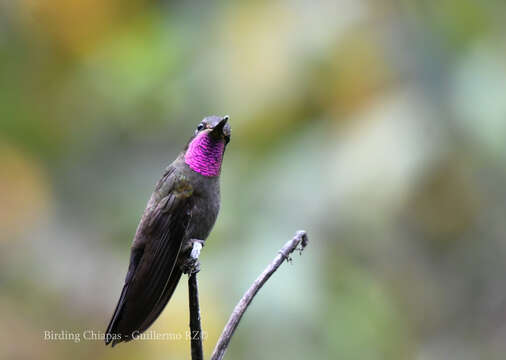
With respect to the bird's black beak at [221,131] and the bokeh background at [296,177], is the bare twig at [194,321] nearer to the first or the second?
the bird's black beak at [221,131]

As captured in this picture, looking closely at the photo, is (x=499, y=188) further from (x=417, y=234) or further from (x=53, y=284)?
(x=53, y=284)

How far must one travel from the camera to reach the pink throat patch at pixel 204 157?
260cm

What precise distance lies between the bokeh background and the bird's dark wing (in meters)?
1.98

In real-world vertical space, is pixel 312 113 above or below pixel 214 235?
above

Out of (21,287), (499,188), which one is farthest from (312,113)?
(21,287)

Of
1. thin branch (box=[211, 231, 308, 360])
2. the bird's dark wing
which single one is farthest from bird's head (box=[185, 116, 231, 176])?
thin branch (box=[211, 231, 308, 360])

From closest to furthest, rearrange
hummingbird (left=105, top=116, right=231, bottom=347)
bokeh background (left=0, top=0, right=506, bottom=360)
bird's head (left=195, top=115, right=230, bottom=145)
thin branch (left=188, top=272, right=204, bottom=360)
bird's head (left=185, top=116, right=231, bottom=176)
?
thin branch (left=188, top=272, right=204, bottom=360), hummingbird (left=105, top=116, right=231, bottom=347), bird's head (left=195, top=115, right=230, bottom=145), bird's head (left=185, top=116, right=231, bottom=176), bokeh background (left=0, top=0, right=506, bottom=360)

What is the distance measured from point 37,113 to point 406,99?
4.31 m

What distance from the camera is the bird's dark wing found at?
2.12m

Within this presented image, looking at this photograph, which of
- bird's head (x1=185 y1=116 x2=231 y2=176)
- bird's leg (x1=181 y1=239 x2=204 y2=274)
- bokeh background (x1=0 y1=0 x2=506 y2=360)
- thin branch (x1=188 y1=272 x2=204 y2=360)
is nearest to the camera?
thin branch (x1=188 y1=272 x2=204 y2=360)

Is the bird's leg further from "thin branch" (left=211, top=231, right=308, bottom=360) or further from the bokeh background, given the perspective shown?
the bokeh background

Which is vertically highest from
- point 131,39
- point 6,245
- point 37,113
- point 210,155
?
point 131,39

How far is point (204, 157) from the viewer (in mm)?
2691

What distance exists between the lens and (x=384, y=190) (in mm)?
5059
